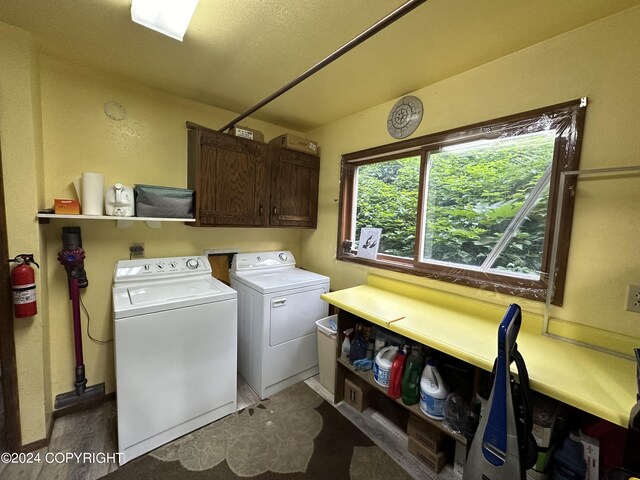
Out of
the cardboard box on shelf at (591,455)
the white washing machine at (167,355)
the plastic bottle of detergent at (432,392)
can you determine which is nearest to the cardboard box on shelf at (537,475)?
the cardboard box on shelf at (591,455)

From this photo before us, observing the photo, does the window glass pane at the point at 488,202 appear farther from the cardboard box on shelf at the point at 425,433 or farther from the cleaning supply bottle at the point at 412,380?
the cardboard box on shelf at the point at 425,433

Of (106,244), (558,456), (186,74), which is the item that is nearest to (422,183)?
(558,456)

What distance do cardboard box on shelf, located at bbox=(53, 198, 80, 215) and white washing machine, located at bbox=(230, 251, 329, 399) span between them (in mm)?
1133

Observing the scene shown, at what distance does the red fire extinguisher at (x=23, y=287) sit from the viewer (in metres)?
1.33

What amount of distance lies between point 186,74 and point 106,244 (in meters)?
1.36

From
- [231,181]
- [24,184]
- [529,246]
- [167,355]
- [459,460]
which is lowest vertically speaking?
[459,460]

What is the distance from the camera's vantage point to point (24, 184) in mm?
1366

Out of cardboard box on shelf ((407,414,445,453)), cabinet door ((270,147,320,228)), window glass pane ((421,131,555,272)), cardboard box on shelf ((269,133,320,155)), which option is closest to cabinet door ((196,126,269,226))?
cabinet door ((270,147,320,228))

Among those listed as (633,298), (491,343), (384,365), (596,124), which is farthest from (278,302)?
(596,124)

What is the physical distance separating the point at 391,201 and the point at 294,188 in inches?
37.6

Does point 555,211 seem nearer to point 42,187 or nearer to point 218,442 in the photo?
point 218,442

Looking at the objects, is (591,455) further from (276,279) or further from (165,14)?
(165,14)

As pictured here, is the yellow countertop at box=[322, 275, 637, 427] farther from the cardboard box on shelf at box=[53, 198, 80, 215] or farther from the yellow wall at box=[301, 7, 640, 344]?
the cardboard box on shelf at box=[53, 198, 80, 215]

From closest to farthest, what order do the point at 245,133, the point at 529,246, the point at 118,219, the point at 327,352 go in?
the point at 529,246, the point at 118,219, the point at 327,352, the point at 245,133
